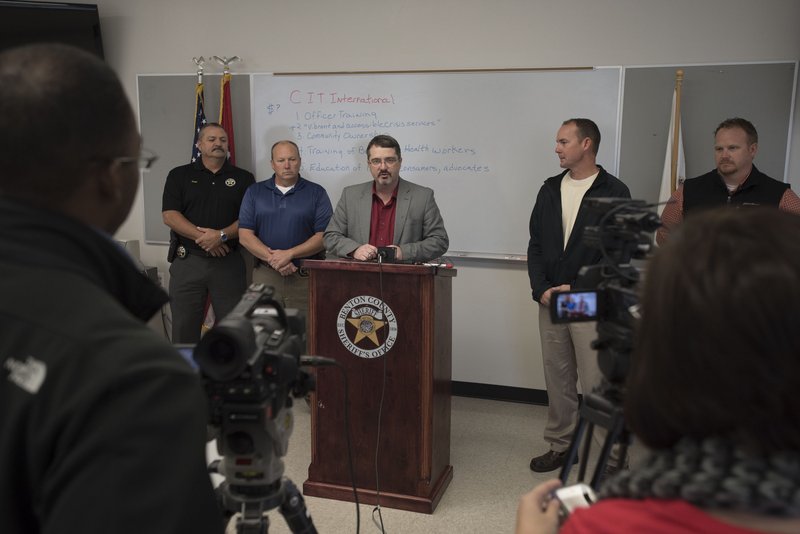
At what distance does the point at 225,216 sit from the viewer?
404 centimetres

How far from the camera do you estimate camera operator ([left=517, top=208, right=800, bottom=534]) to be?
63cm

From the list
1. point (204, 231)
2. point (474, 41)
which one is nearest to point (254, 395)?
point (204, 231)

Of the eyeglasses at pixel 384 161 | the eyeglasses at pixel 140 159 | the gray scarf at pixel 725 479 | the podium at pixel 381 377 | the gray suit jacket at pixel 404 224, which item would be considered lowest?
the podium at pixel 381 377

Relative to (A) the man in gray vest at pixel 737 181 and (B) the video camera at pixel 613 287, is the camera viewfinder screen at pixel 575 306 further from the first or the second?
(A) the man in gray vest at pixel 737 181

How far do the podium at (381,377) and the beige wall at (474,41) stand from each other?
1.45 meters

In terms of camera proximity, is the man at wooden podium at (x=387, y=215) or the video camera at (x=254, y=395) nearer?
the video camera at (x=254, y=395)

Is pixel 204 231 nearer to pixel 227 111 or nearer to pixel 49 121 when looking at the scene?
pixel 227 111

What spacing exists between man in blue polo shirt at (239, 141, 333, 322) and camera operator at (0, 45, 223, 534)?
9.90 feet

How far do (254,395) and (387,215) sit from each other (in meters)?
2.18

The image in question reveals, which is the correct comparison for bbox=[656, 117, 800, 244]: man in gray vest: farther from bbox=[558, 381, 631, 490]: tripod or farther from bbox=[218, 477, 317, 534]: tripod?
bbox=[218, 477, 317, 534]: tripod

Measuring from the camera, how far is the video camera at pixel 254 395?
115cm

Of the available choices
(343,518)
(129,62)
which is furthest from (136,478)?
(129,62)

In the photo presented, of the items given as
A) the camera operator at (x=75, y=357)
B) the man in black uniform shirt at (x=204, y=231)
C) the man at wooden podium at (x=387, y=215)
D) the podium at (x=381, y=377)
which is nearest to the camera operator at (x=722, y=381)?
the camera operator at (x=75, y=357)

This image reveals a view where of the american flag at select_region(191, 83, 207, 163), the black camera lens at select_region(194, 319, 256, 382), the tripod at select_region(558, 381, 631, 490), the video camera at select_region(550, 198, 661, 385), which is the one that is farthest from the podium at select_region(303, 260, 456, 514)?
the american flag at select_region(191, 83, 207, 163)
